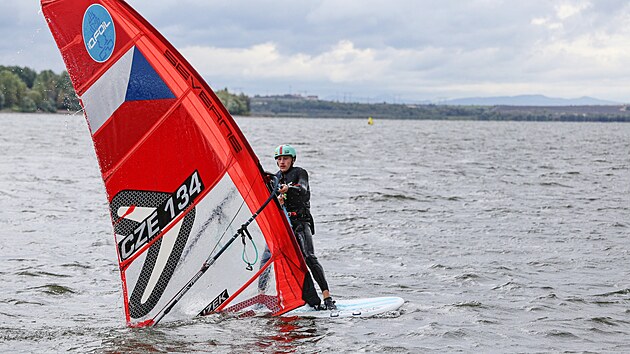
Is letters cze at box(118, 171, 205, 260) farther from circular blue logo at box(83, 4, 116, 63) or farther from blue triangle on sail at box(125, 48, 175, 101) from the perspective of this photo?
circular blue logo at box(83, 4, 116, 63)

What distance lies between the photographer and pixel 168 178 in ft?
24.7

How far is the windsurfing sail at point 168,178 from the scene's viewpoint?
7.09m

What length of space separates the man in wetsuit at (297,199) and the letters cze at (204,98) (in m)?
0.74

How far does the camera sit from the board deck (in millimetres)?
9047

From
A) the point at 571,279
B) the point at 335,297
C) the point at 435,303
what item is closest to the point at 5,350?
the point at 335,297

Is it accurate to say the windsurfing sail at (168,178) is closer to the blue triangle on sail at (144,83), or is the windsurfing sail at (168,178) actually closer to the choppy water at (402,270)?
the blue triangle on sail at (144,83)

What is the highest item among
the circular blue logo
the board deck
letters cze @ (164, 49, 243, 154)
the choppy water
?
the circular blue logo

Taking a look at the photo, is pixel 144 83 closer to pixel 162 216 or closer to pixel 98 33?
pixel 98 33

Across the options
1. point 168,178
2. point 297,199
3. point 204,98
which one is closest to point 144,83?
point 204,98

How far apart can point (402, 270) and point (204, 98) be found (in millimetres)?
Answer: 6286

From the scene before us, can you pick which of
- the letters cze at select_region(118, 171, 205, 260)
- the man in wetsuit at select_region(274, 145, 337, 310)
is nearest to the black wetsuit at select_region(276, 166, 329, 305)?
the man in wetsuit at select_region(274, 145, 337, 310)

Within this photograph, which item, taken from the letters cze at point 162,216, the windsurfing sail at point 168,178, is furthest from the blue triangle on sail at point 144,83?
the letters cze at point 162,216

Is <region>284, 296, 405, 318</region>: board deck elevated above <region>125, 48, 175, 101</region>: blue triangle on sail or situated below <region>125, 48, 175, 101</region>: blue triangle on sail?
below

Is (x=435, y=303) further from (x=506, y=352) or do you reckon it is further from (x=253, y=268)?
(x=253, y=268)
